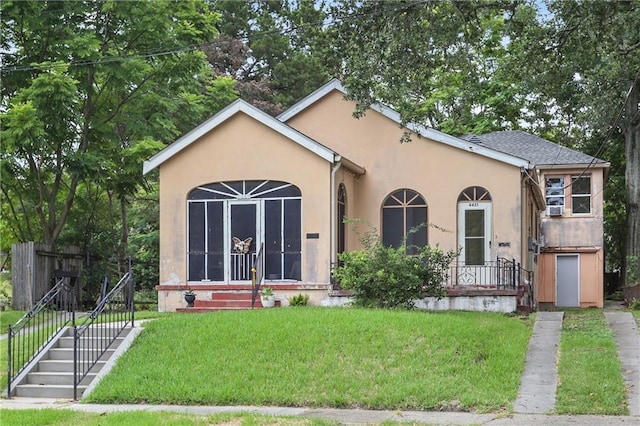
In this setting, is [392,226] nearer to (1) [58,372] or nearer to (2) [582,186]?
(2) [582,186]

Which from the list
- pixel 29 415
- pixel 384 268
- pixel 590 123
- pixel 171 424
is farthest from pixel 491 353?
pixel 590 123

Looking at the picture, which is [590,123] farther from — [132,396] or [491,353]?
[132,396]

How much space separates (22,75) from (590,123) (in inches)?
657

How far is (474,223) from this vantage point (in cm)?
2231

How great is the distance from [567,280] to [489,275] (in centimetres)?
965

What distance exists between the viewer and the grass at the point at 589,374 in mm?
11344

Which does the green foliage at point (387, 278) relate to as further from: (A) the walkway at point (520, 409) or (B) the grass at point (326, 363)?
(A) the walkway at point (520, 409)

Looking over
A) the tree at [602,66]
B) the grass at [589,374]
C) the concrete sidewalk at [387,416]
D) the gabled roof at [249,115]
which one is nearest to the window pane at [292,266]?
the gabled roof at [249,115]

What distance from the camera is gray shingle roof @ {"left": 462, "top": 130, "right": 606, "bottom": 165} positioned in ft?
94.0

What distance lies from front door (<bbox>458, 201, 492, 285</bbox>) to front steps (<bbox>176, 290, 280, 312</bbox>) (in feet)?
17.3

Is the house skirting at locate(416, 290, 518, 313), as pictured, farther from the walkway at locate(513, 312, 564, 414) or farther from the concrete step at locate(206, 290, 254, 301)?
the concrete step at locate(206, 290, 254, 301)

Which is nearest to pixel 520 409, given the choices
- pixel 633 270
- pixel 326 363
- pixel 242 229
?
pixel 326 363

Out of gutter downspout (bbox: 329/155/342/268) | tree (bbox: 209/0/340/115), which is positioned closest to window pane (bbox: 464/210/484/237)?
gutter downspout (bbox: 329/155/342/268)

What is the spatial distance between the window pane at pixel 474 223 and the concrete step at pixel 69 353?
35.7 feet
